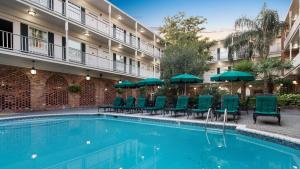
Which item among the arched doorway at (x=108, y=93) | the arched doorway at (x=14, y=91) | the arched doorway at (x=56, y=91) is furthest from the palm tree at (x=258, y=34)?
the arched doorway at (x=14, y=91)

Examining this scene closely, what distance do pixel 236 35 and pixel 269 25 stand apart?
3.35 m

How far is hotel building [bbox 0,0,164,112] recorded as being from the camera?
12.2 metres

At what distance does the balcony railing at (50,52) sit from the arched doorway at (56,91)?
1932 millimetres

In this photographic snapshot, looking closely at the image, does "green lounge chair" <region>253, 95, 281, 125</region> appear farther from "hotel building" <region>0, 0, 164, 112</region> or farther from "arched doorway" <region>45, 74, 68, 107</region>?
"arched doorway" <region>45, 74, 68, 107</region>

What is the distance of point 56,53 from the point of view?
1448 cm

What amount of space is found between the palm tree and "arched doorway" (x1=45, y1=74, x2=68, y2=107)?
1622 cm

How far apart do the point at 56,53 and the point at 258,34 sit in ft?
55.8

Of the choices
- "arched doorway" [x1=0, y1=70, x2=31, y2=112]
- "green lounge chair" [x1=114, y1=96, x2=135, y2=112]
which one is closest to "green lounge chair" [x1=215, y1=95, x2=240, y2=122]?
"green lounge chair" [x1=114, y1=96, x2=135, y2=112]

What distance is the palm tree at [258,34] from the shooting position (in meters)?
16.7

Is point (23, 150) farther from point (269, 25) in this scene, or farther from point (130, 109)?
point (269, 25)

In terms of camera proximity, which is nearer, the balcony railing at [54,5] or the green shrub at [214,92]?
the balcony railing at [54,5]

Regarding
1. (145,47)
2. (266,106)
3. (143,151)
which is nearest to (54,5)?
(145,47)

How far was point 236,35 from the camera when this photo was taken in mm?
19750

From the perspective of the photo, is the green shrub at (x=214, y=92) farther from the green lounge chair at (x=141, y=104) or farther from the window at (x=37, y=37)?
→ the window at (x=37, y=37)
